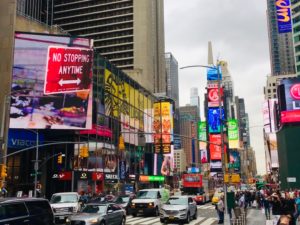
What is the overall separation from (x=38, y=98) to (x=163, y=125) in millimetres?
44757

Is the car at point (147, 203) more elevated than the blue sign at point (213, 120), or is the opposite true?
the blue sign at point (213, 120)

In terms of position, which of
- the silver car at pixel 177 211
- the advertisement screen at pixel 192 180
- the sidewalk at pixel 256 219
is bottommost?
the sidewalk at pixel 256 219

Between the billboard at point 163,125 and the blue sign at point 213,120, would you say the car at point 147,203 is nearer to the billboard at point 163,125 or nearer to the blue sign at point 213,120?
the billboard at point 163,125

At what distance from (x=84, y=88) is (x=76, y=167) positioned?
10.7 m

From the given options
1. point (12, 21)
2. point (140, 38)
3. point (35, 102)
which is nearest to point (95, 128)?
point (35, 102)

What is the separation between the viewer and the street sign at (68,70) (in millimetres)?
51969

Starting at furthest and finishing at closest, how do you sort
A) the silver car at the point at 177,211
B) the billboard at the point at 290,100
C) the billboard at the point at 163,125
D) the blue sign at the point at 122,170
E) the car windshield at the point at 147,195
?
1. the billboard at the point at 163,125
2. the blue sign at the point at 122,170
3. the billboard at the point at 290,100
4. the car windshield at the point at 147,195
5. the silver car at the point at 177,211

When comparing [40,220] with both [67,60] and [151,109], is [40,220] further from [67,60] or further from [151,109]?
[151,109]

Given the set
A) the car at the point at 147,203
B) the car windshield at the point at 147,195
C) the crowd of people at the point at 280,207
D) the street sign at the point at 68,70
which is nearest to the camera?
the crowd of people at the point at 280,207

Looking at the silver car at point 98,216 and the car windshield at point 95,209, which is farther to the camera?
the car windshield at point 95,209

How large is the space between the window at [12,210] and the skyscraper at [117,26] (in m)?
112

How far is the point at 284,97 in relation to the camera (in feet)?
217

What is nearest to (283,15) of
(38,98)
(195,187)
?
(195,187)

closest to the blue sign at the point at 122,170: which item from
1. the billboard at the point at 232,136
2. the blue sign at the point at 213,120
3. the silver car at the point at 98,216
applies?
the blue sign at the point at 213,120
